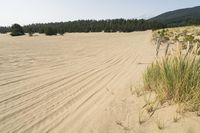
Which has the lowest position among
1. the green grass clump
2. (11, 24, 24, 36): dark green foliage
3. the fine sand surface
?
(11, 24, 24, 36): dark green foliage

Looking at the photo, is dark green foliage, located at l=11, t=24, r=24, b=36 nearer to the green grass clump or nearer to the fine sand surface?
the fine sand surface

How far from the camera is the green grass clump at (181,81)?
500 cm

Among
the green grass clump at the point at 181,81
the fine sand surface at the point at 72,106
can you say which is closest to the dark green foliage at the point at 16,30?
the fine sand surface at the point at 72,106

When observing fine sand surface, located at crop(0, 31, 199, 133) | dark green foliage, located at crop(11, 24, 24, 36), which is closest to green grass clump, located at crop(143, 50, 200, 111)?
fine sand surface, located at crop(0, 31, 199, 133)

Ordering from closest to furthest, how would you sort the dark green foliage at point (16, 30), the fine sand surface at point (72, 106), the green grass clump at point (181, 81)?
the fine sand surface at point (72, 106), the green grass clump at point (181, 81), the dark green foliage at point (16, 30)

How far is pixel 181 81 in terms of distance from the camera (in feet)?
16.9

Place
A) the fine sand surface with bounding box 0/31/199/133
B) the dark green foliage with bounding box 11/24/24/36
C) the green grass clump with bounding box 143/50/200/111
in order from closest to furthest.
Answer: the fine sand surface with bounding box 0/31/199/133 → the green grass clump with bounding box 143/50/200/111 → the dark green foliage with bounding box 11/24/24/36

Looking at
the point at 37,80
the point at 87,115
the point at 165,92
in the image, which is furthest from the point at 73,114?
the point at 37,80

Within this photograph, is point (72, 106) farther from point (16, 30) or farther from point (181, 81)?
point (16, 30)

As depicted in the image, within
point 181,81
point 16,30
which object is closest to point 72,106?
point 181,81

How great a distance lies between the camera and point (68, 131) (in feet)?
15.2

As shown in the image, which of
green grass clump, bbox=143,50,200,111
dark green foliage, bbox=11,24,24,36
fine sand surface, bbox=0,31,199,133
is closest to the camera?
fine sand surface, bbox=0,31,199,133

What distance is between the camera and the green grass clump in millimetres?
4996

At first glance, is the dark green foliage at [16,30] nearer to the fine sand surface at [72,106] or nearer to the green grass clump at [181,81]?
the fine sand surface at [72,106]
